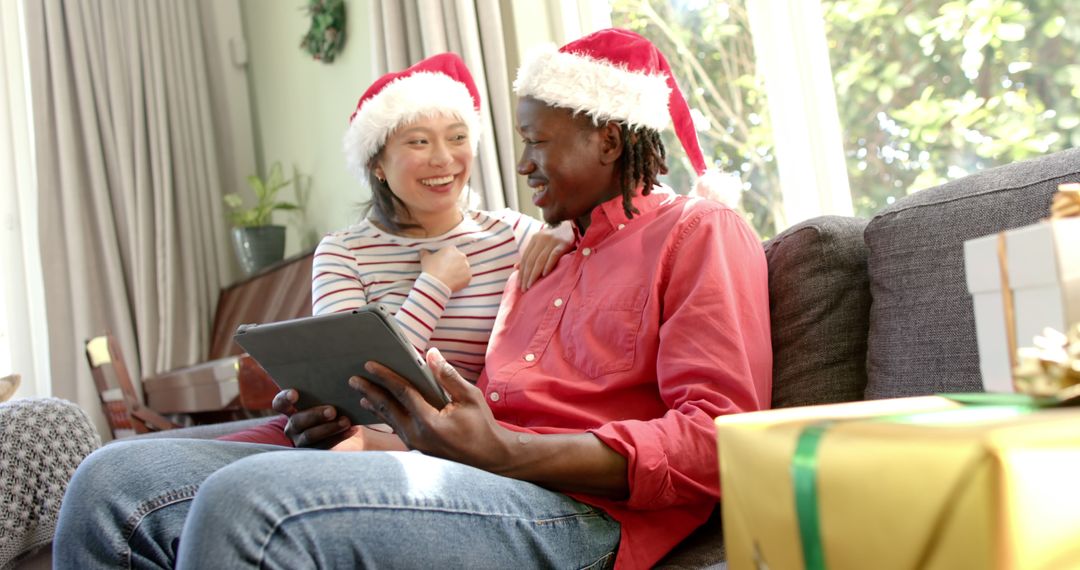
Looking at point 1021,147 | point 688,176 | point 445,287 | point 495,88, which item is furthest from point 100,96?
point 1021,147

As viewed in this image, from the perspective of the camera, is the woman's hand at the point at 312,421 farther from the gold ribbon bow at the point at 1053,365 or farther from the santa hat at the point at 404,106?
the gold ribbon bow at the point at 1053,365

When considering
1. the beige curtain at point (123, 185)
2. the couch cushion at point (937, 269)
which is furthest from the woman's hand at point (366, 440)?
the beige curtain at point (123, 185)

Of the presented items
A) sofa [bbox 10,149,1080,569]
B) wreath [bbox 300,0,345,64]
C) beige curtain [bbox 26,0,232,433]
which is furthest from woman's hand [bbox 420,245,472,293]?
beige curtain [bbox 26,0,232,433]

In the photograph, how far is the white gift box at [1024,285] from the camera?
1.97 feet

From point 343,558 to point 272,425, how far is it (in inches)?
26.8

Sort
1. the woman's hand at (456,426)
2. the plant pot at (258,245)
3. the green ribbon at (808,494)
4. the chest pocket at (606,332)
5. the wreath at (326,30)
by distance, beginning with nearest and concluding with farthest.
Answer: the green ribbon at (808,494)
the woman's hand at (456,426)
the chest pocket at (606,332)
the wreath at (326,30)
the plant pot at (258,245)

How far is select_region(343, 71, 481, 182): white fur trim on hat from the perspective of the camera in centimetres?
185

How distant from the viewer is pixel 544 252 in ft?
4.99

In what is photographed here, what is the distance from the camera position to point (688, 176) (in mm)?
2441

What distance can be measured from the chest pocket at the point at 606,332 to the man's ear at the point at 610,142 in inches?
9.9

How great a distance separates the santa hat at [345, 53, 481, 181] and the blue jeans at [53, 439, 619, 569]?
2.68 ft

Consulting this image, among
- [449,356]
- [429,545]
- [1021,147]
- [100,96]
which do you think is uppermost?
[100,96]

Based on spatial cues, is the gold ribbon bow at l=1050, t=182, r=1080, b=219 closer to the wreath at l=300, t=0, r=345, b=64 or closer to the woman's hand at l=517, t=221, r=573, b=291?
the woman's hand at l=517, t=221, r=573, b=291

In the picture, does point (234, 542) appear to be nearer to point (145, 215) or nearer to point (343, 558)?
point (343, 558)
